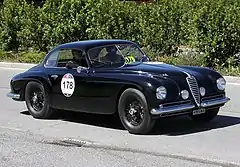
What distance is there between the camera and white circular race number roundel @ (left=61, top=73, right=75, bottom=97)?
10070mm

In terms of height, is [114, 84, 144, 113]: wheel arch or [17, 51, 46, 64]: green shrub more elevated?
[114, 84, 144, 113]: wheel arch

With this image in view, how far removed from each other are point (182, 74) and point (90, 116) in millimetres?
2530

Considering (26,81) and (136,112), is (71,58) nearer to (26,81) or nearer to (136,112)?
(26,81)

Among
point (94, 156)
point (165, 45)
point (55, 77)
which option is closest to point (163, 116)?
point (94, 156)

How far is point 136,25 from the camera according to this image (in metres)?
20.2

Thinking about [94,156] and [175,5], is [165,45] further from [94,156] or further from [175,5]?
[94,156]

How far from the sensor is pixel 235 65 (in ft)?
56.4

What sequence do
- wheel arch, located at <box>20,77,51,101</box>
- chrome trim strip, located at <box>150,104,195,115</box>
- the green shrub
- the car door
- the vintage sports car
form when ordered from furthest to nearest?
the green shrub
wheel arch, located at <box>20,77,51,101</box>
the car door
the vintage sports car
chrome trim strip, located at <box>150,104,195,115</box>

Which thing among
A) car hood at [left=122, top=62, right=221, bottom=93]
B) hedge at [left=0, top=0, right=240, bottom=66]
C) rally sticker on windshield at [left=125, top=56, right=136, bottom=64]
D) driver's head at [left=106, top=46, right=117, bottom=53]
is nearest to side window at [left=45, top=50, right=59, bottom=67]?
driver's head at [left=106, top=46, right=117, bottom=53]

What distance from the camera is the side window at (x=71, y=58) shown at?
399 inches

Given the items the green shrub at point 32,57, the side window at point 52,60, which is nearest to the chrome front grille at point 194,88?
the side window at point 52,60

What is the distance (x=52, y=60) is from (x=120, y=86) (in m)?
2.10

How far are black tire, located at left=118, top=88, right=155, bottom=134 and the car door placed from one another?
0.94 m

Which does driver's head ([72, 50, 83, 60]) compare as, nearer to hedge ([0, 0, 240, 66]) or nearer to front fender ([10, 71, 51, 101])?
front fender ([10, 71, 51, 101])
